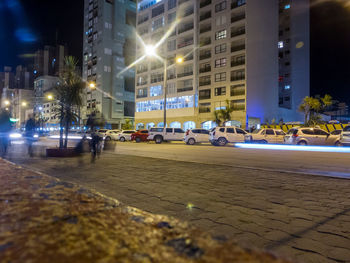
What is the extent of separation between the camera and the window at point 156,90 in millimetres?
49094

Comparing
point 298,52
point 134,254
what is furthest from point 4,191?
point 298,52

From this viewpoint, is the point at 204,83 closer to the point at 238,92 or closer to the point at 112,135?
the point at 238,92

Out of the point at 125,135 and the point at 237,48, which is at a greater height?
the point at 237,48

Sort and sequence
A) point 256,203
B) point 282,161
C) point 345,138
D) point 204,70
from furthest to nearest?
point 204,70
point 345,138
point 282,161
point 256,203

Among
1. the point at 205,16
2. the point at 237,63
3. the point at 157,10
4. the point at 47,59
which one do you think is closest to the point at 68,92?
the point at 237,63

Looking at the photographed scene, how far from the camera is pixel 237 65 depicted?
128ft

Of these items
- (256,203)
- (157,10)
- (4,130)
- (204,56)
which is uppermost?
(157,10)

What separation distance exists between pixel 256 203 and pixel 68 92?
10288 mm

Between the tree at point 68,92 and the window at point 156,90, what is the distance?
38.0m

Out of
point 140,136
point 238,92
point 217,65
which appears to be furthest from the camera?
point 217,65

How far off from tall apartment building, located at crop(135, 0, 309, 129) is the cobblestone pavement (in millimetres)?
32552

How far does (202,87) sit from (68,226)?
142 ft

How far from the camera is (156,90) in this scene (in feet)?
164

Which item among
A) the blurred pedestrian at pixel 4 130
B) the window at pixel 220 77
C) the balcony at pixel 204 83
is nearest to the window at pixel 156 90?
the balcony at pixel 204 83
